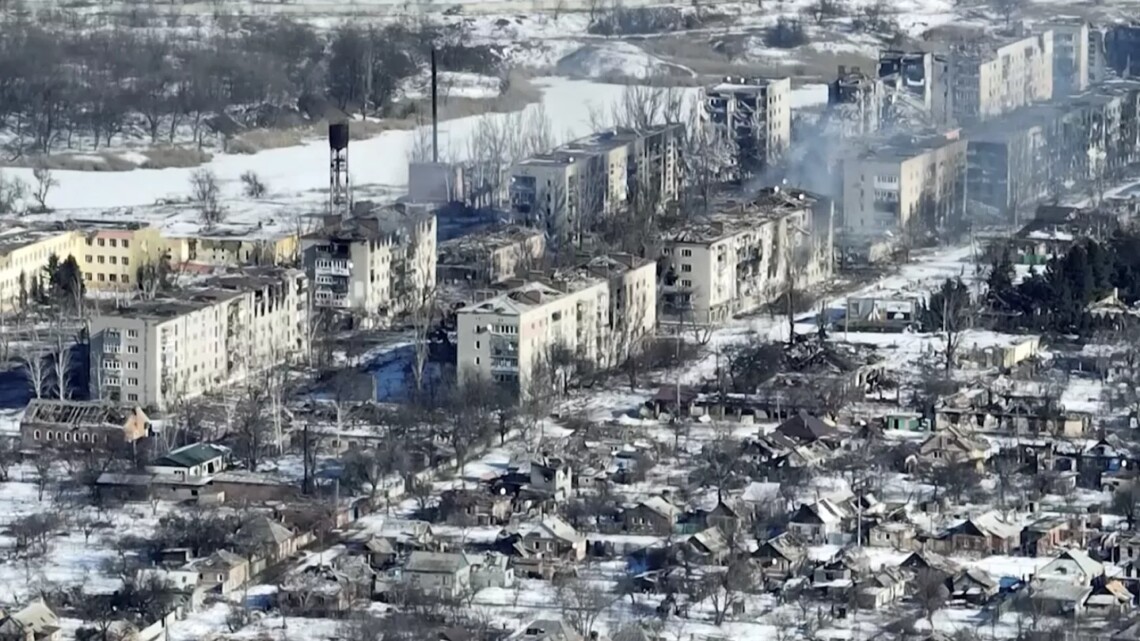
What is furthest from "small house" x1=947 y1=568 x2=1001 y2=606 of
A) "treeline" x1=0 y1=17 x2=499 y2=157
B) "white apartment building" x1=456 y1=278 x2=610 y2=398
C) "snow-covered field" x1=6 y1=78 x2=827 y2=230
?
"treeline" x1=0 y1=17 x2=499 y2=157

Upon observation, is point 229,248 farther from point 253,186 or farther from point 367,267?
point 253,186

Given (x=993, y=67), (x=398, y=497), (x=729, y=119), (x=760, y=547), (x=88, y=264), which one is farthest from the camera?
(x=993, y=67)

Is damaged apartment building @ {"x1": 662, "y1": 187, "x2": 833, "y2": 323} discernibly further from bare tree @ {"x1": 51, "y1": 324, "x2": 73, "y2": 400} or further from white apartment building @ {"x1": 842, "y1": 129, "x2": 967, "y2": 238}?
bare tree @ {"x1": 51, "y1": 324, "x2": 73, "y2": 400}

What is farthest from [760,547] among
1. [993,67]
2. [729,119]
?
[993,67]

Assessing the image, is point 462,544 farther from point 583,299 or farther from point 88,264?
point 88,264

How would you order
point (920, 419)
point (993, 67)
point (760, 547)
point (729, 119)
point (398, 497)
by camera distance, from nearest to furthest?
point (760, 547), point (398, 497), point (920, 419), point (729, 119), point (993, 67)

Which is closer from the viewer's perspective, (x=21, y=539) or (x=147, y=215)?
(x=21, y=539)

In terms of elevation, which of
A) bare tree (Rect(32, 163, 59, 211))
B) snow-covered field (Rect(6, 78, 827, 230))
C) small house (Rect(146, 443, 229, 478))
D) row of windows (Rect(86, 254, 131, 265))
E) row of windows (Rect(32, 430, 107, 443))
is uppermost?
row of windows (Rect(86, 254, 131, 265))
